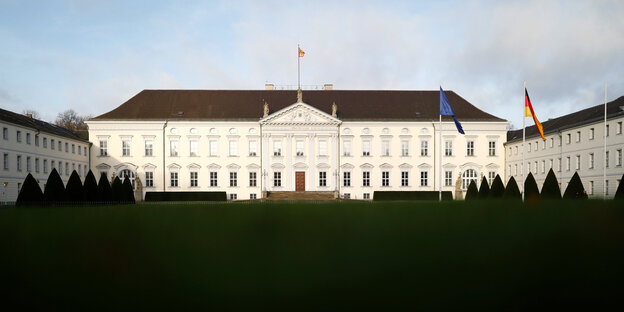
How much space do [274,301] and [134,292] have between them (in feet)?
2.97

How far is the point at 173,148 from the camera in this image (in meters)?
53.4

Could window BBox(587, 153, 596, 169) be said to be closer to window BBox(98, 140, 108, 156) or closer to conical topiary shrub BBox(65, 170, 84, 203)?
conical topiary shrub BBox(65, 170, 84, 203)

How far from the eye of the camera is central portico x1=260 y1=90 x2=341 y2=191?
53.2 metres

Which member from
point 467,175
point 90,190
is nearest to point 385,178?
point 467,175

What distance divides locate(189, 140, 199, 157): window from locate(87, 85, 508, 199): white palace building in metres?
0.10

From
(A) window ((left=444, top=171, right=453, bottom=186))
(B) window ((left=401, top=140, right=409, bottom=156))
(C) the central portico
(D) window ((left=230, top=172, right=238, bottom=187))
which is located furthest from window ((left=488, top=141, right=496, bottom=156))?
(D) window ((left=230, top=172, right=238, bottom=187))

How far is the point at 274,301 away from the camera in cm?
298

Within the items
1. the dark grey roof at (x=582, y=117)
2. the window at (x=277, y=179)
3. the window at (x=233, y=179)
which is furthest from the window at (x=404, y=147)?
the window at (x=233, y=179)

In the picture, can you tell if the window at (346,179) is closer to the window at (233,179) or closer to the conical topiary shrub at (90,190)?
the window at (233,179)

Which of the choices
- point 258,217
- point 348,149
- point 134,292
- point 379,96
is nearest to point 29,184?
point 258,217

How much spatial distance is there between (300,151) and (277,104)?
6504mm

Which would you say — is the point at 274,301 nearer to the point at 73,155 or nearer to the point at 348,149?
the point at 348,149

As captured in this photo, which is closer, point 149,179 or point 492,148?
point 149,179

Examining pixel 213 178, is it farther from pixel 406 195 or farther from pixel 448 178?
pixel 448 178
